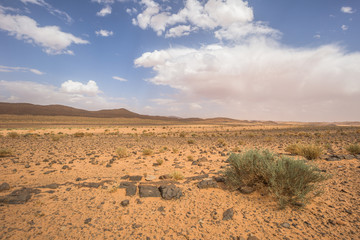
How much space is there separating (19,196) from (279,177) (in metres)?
7.48

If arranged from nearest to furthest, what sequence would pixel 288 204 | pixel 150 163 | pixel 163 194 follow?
pixel 288 204, pixel 163 194, pixel 150 163

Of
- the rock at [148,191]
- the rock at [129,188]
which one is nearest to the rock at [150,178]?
the rock at [129,188]

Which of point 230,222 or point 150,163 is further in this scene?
point 150,163

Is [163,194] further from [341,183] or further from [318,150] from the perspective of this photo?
[318,150]

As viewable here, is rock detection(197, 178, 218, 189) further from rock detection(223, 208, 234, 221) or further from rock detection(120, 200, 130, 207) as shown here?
rock detection(120, 200, 130, 207)

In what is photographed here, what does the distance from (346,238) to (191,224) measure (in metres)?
2.96

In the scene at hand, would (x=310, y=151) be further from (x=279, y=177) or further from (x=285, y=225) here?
(x=285, y=225)

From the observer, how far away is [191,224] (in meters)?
4.12

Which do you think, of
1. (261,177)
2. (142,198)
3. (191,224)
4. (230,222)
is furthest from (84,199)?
(261,177)

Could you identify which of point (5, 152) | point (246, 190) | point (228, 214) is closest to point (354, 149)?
point (246, 190)

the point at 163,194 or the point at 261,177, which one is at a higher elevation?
the point at 261,177

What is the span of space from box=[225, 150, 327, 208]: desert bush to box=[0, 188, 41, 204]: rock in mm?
6101

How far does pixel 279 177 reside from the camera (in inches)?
192

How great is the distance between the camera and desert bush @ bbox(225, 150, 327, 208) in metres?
4.46
